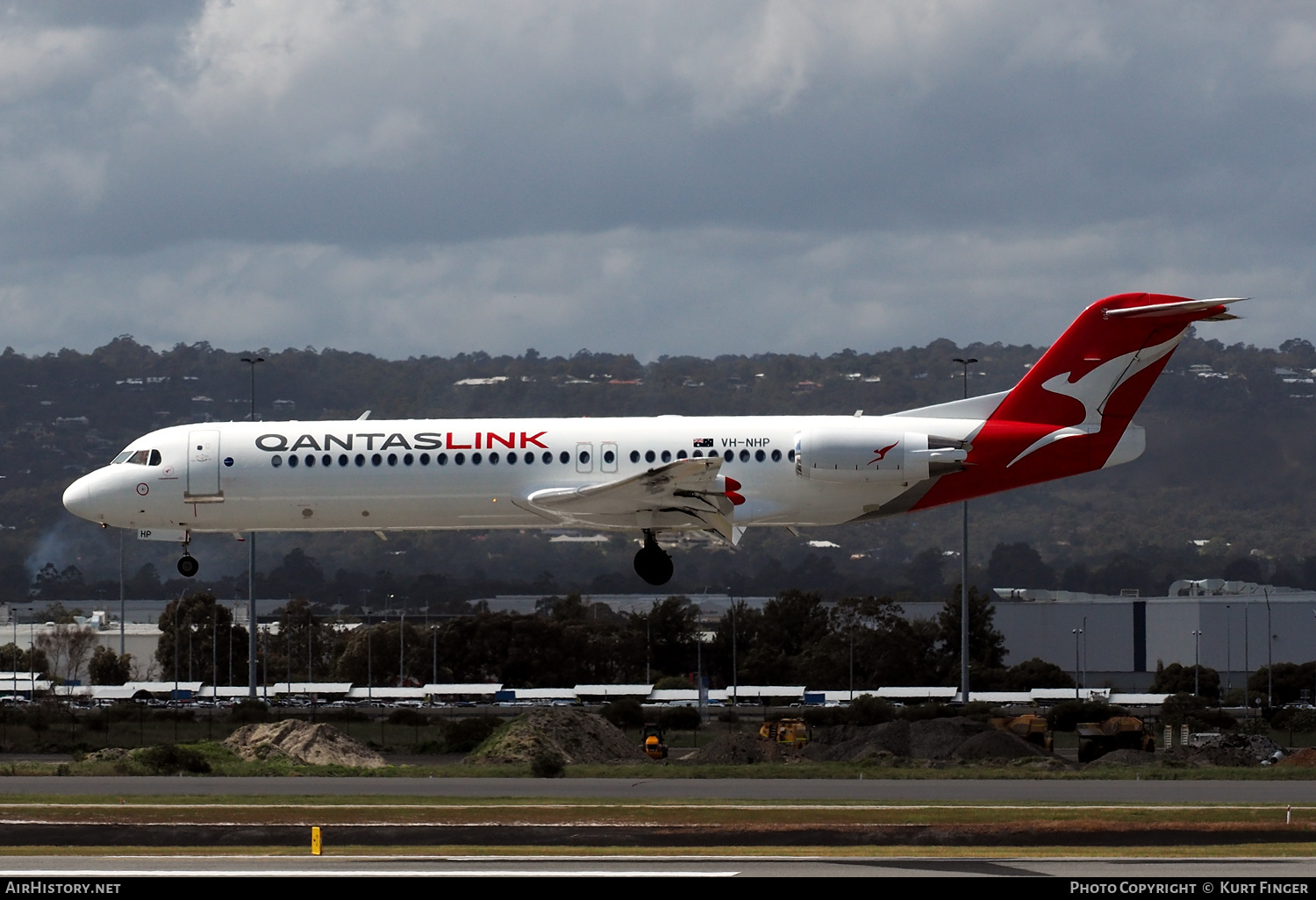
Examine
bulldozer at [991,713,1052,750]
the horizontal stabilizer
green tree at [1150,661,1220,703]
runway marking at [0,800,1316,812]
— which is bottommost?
green tree at [1150,661,1220,703]

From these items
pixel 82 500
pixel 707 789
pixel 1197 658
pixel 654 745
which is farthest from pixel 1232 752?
pixel 1197 658

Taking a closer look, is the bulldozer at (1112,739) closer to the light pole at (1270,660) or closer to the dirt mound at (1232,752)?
the dirt mound at (1232,752)

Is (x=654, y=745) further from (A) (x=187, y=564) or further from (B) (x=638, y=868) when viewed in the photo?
(B) (x=638, y=868)

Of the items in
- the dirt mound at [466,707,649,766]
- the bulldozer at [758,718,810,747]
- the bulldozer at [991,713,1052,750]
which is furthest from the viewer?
the bulldozer at [758,718,810,747]

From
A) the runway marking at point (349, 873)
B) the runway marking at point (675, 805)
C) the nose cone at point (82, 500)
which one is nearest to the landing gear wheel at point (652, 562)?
the runway marking at point (675, 805)

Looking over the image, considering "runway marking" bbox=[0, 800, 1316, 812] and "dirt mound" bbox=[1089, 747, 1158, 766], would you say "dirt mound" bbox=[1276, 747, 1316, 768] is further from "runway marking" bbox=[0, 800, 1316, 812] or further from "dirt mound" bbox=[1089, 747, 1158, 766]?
"runway marking" bbox=[0, 800, 1316, 812]

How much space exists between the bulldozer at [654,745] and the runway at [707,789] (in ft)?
27.5

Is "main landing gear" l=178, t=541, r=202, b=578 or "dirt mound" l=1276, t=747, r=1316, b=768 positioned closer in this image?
"main landing gear" l=178, t=541, r=202, b=578

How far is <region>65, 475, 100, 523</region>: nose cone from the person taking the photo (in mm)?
38656

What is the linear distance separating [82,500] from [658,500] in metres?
13.2

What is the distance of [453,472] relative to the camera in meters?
37.3

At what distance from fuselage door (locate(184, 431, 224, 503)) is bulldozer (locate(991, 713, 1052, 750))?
24.0 meters

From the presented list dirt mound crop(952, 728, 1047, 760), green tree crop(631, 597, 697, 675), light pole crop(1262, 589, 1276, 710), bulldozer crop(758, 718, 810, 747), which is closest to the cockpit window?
bulldozer crop(758, 718, 810, 747)

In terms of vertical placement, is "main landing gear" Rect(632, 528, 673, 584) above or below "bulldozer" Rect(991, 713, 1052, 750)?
above
